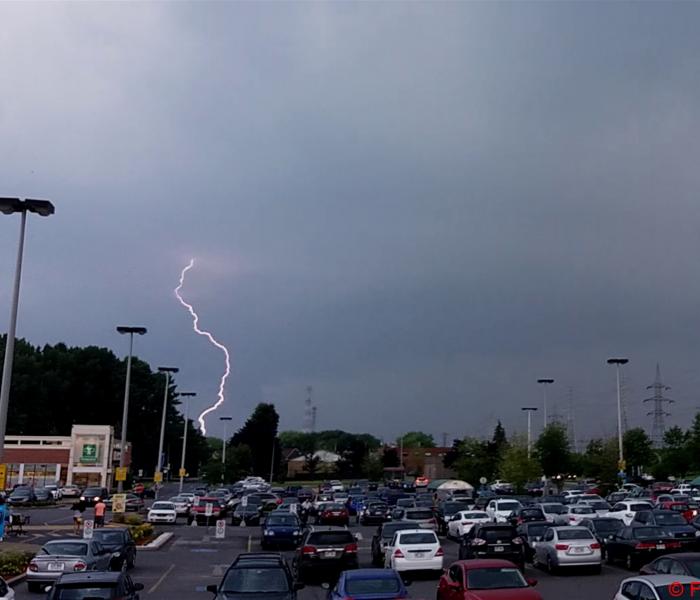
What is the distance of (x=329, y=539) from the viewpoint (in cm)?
2578

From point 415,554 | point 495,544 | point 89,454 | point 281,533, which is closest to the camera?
point 415,554

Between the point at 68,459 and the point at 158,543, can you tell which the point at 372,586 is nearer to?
the point at 158,543

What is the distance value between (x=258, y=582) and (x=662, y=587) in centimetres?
742

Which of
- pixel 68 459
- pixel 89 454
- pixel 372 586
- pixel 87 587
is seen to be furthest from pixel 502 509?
pixel 68 459

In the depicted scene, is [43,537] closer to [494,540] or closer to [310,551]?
[310,551]

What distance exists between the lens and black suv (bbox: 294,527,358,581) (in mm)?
25266

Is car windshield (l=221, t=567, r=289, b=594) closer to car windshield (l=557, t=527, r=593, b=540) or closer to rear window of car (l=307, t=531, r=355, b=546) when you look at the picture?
rear window of car (l=307, t=531, r=355, b=546)

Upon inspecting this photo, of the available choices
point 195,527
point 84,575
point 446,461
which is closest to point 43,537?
point 195,527

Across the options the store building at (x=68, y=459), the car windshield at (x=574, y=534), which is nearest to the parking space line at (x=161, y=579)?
the car windshield at (x=574, y=534)

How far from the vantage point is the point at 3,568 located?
26.3 meters

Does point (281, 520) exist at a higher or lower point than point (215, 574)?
higher

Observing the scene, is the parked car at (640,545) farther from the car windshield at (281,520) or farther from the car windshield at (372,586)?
the car windshield at (281,520)

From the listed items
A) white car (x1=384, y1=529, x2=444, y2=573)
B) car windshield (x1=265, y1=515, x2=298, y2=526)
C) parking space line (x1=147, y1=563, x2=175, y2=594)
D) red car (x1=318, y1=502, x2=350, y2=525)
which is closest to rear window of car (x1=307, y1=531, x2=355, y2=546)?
white car (x1=384, y1=529, x2=444, y2=573)

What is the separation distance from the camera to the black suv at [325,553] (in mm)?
25266
